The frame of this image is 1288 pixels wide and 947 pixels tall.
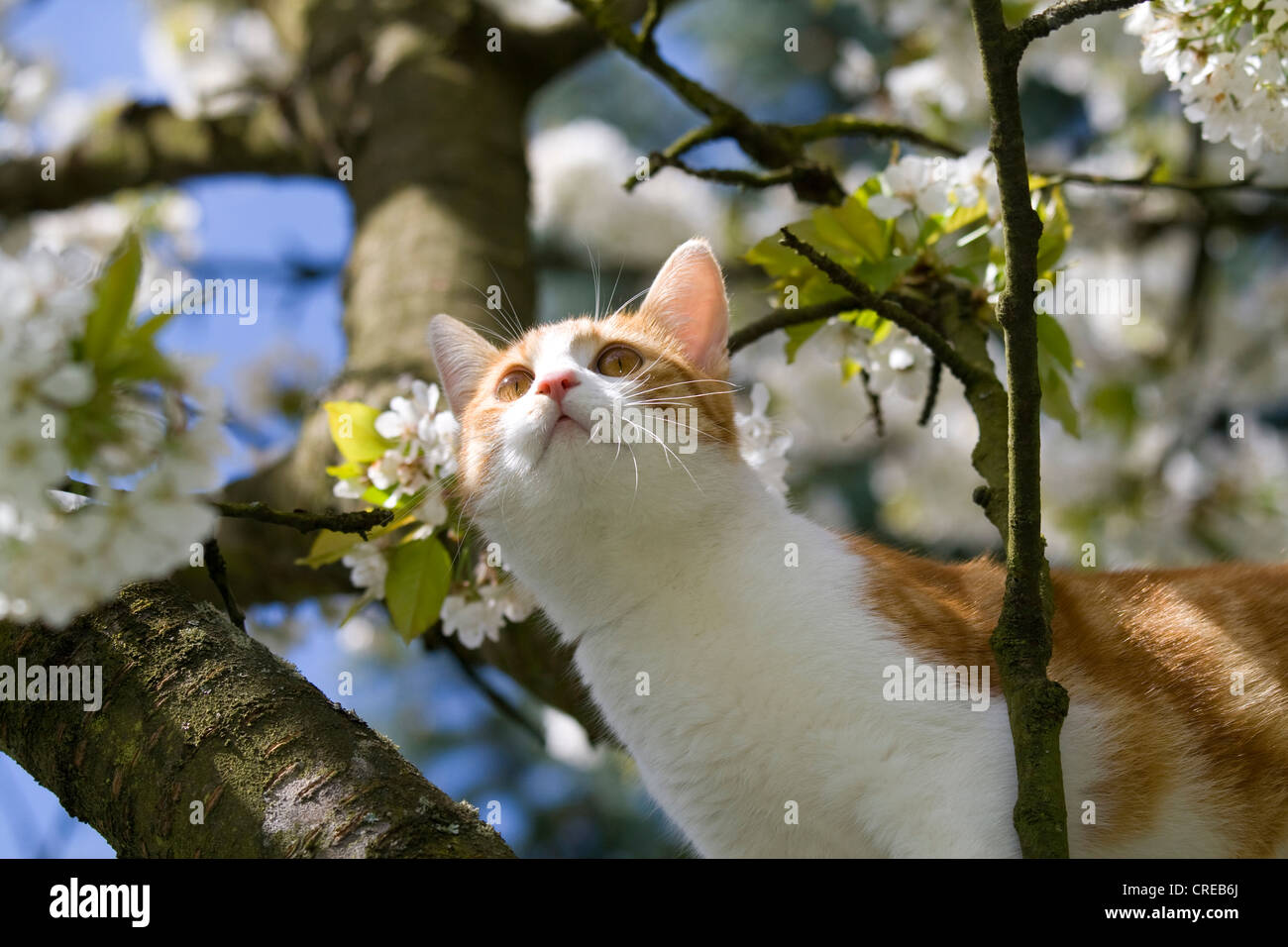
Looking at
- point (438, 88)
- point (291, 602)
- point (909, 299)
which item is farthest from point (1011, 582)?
point (438, 88)

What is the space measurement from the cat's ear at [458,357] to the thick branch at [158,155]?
2043mm

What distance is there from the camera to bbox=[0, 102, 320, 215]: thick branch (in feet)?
12.9

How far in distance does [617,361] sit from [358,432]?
47 centimetres

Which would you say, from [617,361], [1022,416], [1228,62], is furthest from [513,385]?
[1228,62]

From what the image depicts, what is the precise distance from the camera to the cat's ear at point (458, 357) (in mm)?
2141

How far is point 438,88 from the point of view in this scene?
3.54 m

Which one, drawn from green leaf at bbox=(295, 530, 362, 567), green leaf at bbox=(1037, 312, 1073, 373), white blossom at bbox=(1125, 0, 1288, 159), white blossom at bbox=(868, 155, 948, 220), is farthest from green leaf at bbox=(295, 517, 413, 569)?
white blossom at bbox=(1125, 0, 1288, 159)

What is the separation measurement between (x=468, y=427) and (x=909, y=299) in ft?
2.66

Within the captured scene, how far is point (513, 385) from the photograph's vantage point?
77.5 inches

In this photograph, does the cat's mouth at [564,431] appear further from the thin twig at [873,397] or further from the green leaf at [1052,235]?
the green leaf at [1052,235]

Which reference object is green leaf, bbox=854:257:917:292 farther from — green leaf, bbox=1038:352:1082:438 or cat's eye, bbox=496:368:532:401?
cat's eye, bbox=496:368:532:401

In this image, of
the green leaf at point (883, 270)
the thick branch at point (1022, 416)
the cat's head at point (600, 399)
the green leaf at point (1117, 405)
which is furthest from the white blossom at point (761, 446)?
the green leaf at point (1117, 405)

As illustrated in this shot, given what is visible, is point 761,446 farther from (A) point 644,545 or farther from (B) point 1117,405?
(B) point 1117,405
